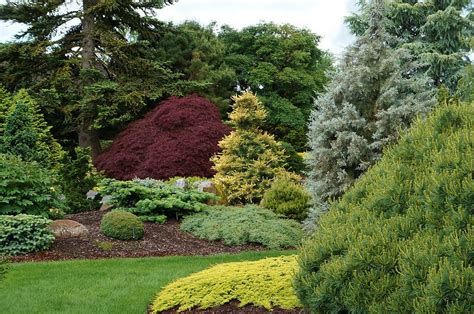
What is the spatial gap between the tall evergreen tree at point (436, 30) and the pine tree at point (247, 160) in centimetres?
1199

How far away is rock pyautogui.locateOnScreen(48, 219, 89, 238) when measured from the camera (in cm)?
1108

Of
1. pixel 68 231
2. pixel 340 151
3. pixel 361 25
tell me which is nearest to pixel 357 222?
pixel 340 151

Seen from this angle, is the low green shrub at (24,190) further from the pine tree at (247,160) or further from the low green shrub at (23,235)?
the pine tree at (247,160)

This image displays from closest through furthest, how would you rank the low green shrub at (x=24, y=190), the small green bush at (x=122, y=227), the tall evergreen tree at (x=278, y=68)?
1. the small green bush at (x=122, y=227)
2. the low green shrub at (x=24, y=190)
3. the tall evergreen tree at (x=278, y=68)

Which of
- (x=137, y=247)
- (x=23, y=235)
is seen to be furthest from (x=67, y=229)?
(x=137, y=247)

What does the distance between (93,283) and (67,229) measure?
3566 mm

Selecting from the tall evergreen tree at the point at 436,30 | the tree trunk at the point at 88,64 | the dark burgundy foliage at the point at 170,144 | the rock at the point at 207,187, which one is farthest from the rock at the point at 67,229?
the tall evergreen tree at the point at 436,30

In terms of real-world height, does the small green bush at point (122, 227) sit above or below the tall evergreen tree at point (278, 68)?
below

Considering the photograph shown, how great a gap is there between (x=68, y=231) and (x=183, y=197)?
2937 millimetres

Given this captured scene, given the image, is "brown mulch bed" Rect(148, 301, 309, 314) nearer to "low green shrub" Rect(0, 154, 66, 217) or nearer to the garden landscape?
the garden landscape

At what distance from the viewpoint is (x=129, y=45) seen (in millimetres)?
24125

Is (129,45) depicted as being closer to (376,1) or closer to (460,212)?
(376,1)

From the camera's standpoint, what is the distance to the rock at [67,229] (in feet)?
36.3

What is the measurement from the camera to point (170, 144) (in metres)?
18.2
